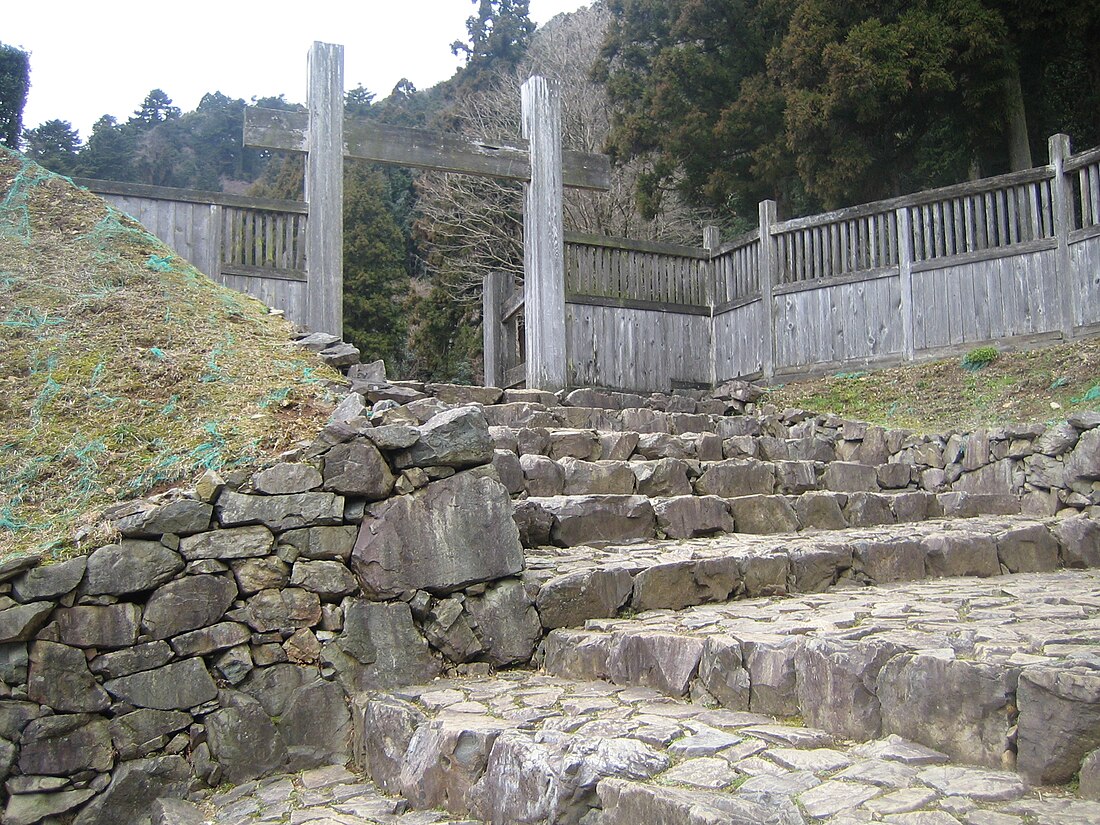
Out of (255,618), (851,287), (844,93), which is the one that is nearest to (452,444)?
(255,618)

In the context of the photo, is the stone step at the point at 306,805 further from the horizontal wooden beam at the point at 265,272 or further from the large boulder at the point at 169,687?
the horizontal wooden beam at the point at 265,272

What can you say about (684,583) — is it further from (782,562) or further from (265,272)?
(265,272)

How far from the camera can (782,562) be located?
5090mm

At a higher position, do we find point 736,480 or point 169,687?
point 736,480

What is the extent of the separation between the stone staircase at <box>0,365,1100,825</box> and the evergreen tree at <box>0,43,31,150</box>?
14.0 meters

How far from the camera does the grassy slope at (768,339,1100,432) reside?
8.27m

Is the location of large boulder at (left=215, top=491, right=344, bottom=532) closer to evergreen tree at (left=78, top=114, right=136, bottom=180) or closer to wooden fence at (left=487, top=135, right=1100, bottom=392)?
wooden fence at (left=487, top=135, right=1100, bottom=392)

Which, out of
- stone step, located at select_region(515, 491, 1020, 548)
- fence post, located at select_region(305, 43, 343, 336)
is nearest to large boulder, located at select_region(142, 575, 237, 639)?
stone step, located at select_region(515, 491, 1020, 548)

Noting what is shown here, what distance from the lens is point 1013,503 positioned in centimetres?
739

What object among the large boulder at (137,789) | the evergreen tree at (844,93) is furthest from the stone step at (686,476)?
the evergreen tree at (844,93)

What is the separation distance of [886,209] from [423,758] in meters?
8.76

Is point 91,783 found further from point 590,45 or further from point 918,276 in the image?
point 590,45

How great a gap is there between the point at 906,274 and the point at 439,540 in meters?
7.39

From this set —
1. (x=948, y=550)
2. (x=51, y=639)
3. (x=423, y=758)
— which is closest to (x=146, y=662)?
(x=51, y=639)
